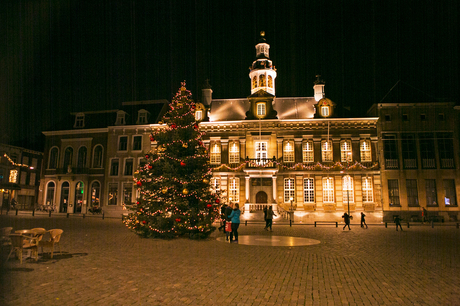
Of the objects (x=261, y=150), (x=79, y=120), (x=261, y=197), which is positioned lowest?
(x=261, y=197)

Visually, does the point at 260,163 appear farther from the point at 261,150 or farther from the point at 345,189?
the point at 345,189

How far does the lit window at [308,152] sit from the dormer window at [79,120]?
30.3 metres

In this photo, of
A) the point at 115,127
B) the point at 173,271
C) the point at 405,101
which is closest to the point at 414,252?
the point at 173,271

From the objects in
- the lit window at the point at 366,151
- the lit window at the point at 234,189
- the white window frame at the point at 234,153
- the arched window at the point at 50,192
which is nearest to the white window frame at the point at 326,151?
the lit window at the point at 366,151

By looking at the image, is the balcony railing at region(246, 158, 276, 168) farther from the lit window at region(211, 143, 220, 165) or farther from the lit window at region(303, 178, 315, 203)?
the lit window at region(303, 178, 315, 203)

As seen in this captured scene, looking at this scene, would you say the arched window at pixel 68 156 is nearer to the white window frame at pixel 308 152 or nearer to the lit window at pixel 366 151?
the white window frame at pixel 308 152

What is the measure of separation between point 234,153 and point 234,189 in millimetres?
4384

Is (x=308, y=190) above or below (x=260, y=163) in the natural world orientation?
below

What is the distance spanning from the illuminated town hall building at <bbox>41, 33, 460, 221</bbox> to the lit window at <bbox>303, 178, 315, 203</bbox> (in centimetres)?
11

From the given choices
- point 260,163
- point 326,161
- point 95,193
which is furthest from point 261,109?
point 95,193

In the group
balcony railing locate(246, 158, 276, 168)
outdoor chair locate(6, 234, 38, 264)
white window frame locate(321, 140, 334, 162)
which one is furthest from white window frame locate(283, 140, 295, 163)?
outdoor chair locate(6, 234, 38, 264)

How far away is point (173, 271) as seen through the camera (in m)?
8.27

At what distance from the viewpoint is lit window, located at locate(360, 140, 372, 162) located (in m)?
36.6

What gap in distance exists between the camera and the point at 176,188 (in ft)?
54.2
